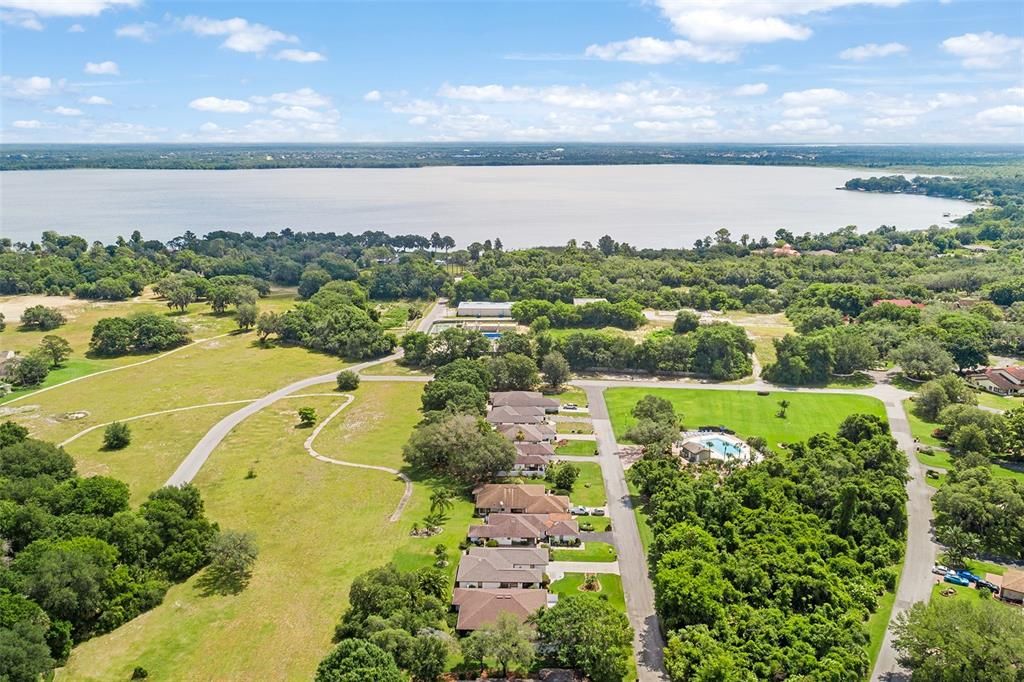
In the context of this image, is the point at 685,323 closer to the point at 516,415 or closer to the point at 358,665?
the point at 516,415

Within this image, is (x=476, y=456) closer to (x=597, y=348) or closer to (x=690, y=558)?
(x=690, y=558)

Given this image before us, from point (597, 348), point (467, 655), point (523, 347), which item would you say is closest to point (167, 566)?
point (467, 655)

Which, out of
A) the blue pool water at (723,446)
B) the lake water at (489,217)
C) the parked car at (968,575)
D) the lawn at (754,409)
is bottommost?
the parked car at (968,575)

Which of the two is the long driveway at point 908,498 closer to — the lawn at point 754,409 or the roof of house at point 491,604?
the lawn at point 754,409

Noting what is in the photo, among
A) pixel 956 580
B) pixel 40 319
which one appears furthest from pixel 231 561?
pixel 40 319

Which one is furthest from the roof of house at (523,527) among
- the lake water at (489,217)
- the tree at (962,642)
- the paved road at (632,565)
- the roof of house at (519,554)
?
the lake water at (489,217)
